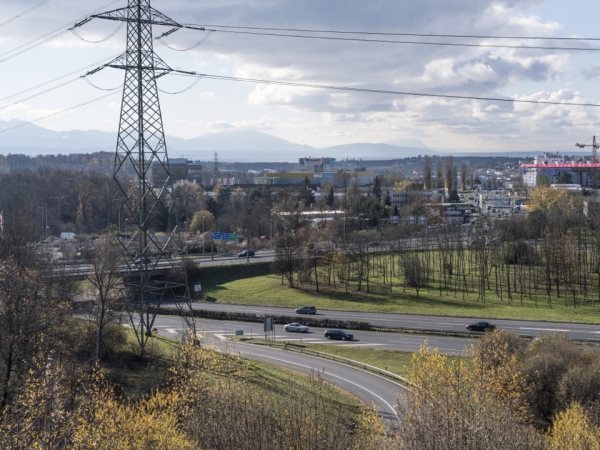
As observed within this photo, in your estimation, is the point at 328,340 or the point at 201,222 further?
the point at 201,222

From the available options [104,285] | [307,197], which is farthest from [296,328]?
[307,197]

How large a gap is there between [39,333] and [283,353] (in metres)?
13.0

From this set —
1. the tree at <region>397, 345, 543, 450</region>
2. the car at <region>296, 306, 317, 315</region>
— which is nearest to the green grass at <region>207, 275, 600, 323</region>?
the car at <region>296, 306, 317, 315</region>

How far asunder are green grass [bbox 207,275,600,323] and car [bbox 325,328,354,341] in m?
7.43

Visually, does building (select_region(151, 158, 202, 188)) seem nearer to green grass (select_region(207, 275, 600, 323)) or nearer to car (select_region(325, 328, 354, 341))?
green grass (select_region(207, 275, 600, 323))

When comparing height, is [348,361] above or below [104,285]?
below

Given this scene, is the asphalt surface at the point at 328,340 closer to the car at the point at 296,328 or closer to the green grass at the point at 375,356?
the car at the point at 296,328

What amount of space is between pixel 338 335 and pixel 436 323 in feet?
19.5

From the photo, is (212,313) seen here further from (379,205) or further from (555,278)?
(379,205)

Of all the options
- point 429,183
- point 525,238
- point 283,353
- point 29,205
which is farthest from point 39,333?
point 429,183

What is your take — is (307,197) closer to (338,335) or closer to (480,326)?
(338,335)

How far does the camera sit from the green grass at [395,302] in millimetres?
38188

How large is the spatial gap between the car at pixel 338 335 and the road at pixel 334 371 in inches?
36.4

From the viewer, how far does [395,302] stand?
43.3m
